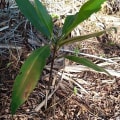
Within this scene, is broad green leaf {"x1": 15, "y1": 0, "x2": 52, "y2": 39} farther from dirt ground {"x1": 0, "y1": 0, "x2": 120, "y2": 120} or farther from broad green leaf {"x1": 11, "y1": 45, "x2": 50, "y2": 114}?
dirt ground {"x1": 0, "y1": 0, "x2": 120, "y2": 120}

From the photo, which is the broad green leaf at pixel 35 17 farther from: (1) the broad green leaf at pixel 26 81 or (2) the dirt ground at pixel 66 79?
(2) the dirt ground at pixel 66 79

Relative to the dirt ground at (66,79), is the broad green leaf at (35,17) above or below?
above

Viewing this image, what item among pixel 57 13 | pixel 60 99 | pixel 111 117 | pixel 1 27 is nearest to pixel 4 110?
pixel 60 99

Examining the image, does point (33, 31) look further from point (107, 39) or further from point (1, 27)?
point (107, 39)

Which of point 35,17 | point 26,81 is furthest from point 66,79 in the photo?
point 26,81

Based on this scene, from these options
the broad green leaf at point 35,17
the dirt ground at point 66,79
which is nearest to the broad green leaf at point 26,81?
the broad green leaf at point 35,17
